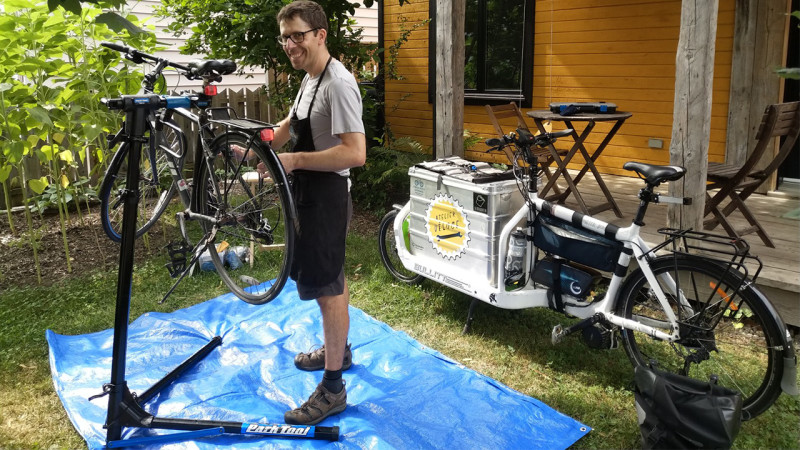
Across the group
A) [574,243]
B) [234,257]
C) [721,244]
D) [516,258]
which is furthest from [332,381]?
[234,257]

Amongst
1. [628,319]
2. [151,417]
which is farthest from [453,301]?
[151,417]

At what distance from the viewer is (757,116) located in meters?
5.84

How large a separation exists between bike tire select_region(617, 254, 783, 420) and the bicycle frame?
56 mm

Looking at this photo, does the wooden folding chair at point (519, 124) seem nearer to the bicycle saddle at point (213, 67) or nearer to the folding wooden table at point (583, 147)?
the folding wooden table at point (583, 147)

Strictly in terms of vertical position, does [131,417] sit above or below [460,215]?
below

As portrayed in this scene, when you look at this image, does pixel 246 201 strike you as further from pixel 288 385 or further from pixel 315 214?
pixel 288 385

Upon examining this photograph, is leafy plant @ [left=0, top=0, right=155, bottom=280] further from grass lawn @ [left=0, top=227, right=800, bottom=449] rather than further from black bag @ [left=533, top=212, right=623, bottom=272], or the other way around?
black bag @ [left=533, top=212, right=623, bottom=272]

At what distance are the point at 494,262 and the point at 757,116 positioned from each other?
3.59m

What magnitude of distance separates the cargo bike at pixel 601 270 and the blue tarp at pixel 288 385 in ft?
1.80

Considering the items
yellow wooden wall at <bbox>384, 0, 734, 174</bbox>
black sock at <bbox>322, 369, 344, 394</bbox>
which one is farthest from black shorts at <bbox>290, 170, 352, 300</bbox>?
yellow wooden wall at <bbox>384, 0, 734, 174</bbox>

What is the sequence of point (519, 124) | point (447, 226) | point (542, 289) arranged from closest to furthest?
point (542, 289), point (447, 226), point (519, 124)

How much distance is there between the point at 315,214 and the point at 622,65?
17.1 feet

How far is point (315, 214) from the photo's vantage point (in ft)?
9.57

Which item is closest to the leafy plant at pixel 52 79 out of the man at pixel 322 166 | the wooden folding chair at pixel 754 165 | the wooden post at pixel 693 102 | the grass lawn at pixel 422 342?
the grass lawn at pixel 422 342
